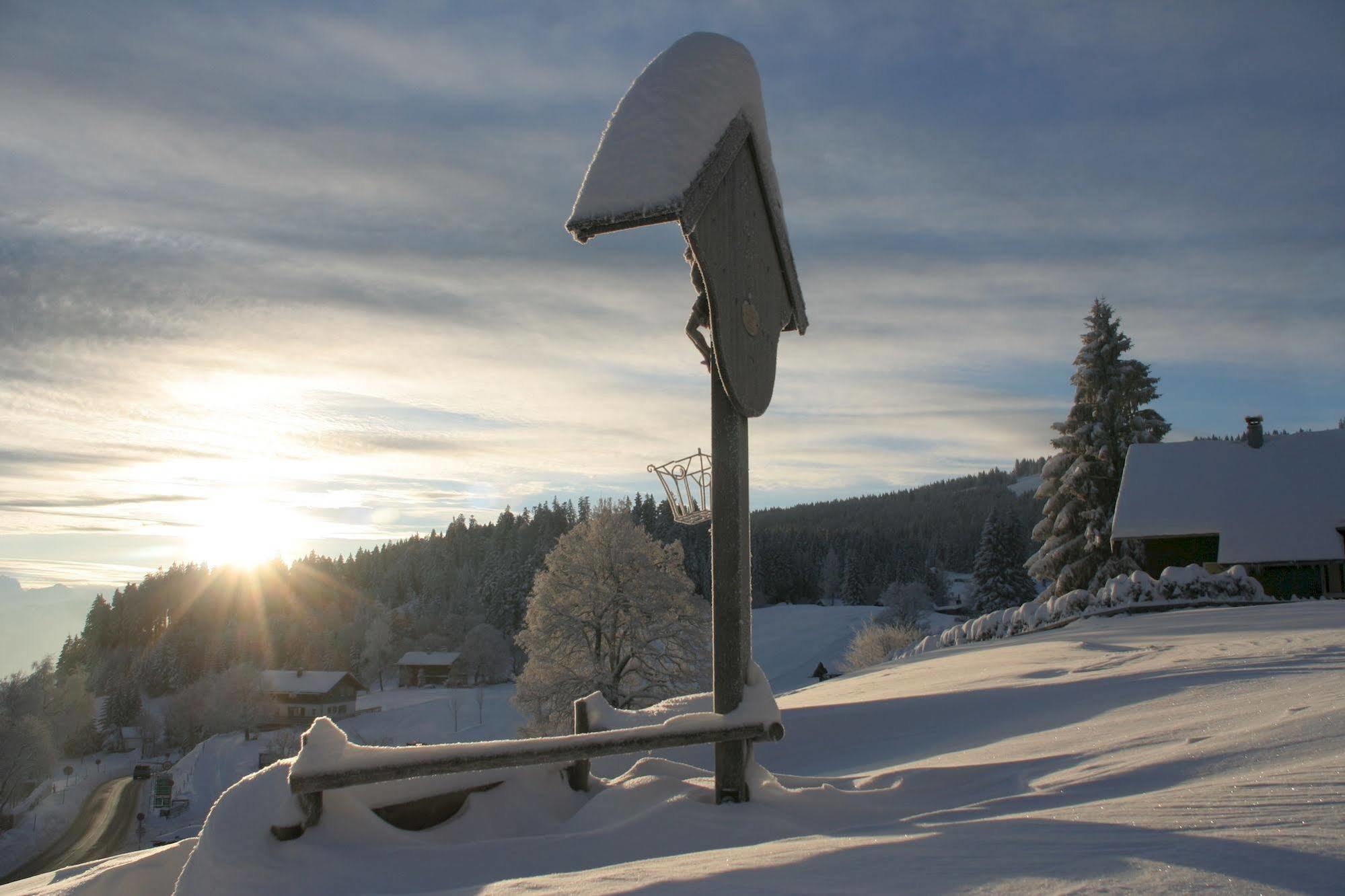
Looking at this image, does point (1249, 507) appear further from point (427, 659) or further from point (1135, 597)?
point (427, 659)

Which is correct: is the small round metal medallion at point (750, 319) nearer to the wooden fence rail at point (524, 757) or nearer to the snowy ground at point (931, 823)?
the wooden fence rail at point (524, 757)

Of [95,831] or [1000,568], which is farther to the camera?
[1000,568]

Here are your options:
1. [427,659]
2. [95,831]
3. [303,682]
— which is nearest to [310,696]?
[303,682]

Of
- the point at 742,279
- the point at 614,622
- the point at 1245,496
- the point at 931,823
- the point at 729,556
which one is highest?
the point at 742,279

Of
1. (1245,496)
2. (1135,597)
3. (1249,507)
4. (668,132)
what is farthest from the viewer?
(1245,496)

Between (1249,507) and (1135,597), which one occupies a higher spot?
(1249,507)

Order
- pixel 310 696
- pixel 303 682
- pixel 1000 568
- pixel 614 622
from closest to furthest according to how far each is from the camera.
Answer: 1. pixel 614 622
2. pixel 1000 568
3. pixel 310 696
4. pixel 303 682

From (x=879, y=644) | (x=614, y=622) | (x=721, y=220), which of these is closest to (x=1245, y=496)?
(x=879, y=644)

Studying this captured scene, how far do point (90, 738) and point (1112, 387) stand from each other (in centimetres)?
8019

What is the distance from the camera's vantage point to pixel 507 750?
13.1 feet

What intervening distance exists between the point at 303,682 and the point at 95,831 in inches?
1087

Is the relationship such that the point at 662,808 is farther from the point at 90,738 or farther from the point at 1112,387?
the point at 90,738

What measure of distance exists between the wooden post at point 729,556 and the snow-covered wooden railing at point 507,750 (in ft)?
0.44

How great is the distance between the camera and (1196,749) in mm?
4141
